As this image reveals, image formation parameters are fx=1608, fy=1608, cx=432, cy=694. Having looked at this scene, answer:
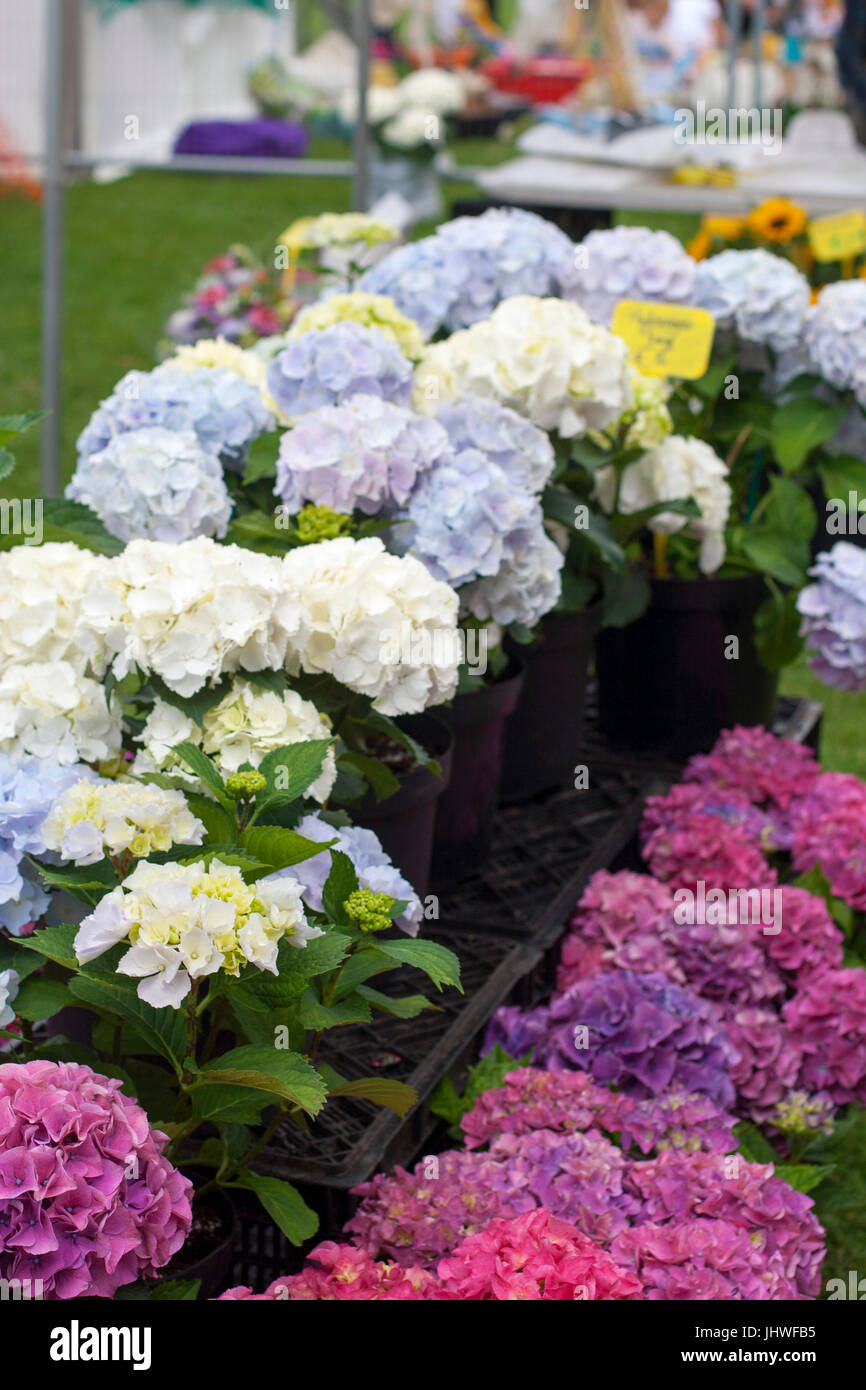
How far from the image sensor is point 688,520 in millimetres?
2018

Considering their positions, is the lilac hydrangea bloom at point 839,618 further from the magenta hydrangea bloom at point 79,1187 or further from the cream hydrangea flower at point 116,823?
the magenta hydrangea bloom at point 79,1187

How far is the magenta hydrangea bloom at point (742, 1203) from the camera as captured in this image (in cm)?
124

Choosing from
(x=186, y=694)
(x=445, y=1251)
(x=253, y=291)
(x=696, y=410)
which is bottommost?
(x=445, y=1251)

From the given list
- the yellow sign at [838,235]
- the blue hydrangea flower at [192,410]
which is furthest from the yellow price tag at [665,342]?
the yellow sign at [838,235]

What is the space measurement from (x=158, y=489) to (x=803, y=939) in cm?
84

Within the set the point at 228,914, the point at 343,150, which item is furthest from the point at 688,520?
the point at 343,150

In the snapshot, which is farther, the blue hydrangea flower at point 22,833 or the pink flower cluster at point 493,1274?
the blue hydrangea flower at point 22,833

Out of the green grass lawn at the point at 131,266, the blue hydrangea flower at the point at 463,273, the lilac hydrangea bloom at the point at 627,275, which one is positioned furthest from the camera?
the green grass lawn at the point at 131,266

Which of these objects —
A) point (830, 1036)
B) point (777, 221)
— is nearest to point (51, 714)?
point (830, 1036)

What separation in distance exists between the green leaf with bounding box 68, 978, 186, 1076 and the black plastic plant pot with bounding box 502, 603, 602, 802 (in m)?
0.94

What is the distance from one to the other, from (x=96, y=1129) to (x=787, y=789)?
1270mm

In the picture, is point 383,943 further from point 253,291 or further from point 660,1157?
point 253,291

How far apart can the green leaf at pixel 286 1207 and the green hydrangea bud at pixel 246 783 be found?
27cm

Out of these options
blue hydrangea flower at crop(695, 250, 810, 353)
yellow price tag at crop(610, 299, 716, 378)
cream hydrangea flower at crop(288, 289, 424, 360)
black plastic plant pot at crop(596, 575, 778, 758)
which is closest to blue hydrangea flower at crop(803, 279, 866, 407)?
blue hydrangea flower at crop(695, 250, 810, 353)
